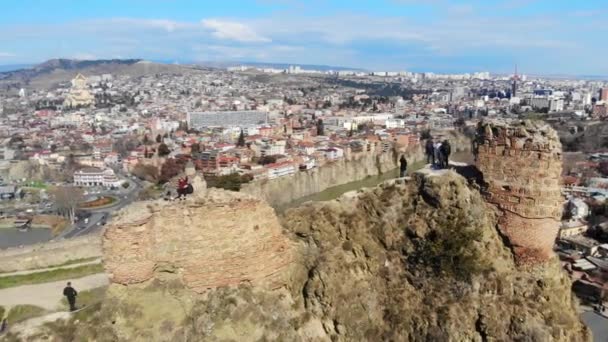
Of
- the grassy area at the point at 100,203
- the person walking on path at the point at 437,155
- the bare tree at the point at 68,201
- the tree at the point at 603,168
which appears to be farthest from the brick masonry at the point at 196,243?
the tree at the point at 603,168

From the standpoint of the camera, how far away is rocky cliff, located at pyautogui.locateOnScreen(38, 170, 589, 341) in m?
6.79

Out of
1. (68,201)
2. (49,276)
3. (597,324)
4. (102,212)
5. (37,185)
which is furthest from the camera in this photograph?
(37,185)

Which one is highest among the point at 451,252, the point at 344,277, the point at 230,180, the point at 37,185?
the point at 451,252

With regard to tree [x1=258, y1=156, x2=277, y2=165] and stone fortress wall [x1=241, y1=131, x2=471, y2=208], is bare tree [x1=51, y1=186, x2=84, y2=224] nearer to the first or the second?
stone fortress wall [x1=241, y1=131, x2=471, y2=208]

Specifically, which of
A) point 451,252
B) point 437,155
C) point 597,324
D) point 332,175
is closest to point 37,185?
point 332,175

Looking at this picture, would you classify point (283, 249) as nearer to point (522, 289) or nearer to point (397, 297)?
point (397, 297)

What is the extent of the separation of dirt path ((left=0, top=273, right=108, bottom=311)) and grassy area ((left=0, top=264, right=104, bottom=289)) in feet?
1.55

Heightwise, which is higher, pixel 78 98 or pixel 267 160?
pixel 267 160

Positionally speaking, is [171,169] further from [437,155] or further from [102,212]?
[437,155]

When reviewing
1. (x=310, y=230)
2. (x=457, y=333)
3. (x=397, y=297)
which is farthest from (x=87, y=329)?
(x=457, y=333)

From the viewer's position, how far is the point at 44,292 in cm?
1994

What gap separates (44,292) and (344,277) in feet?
51.4

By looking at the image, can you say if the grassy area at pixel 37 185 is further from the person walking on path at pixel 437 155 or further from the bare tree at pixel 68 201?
the person walking on path at pixel 437 155

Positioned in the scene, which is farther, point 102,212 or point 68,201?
point 102,212
